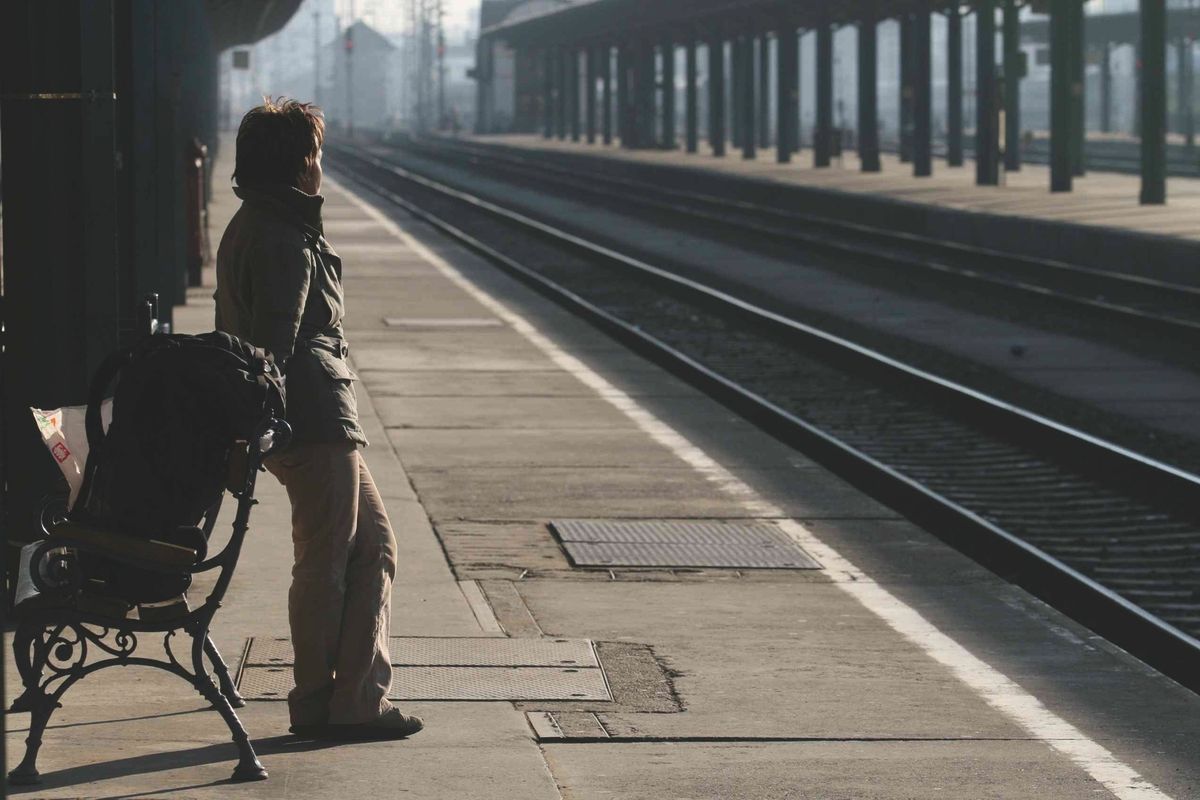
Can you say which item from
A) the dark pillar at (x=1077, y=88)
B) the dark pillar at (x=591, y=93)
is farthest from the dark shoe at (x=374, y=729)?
the dark pillar at (x=591, y=93)

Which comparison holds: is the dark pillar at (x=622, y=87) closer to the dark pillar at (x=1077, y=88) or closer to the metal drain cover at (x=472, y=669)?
the dark pillar at (x=1077, y=88)

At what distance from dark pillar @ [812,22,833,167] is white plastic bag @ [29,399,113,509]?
143 feet

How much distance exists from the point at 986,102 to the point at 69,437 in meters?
Answer: 33.4

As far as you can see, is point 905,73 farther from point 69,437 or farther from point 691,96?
point 69,437

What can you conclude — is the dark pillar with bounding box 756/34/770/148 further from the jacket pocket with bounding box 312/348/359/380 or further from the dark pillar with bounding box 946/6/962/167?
the jacket pocket with bounding box 312/348/359/380

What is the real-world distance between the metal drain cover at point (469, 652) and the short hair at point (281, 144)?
1.65 metres

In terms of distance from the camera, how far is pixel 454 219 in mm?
37438

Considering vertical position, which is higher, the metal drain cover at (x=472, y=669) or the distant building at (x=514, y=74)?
the distant building at (x=514, y=74)

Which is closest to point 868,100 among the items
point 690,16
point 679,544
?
point 690,16

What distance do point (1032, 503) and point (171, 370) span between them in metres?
6.30

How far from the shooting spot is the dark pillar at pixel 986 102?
36969 millimetres

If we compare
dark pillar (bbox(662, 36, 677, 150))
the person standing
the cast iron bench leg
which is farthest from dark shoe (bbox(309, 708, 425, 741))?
dark pillar (bbox(662, 36, 677, 150))

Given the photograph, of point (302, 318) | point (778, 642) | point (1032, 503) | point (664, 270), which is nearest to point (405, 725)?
point (302, 318)

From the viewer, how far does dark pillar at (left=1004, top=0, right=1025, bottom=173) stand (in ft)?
142
